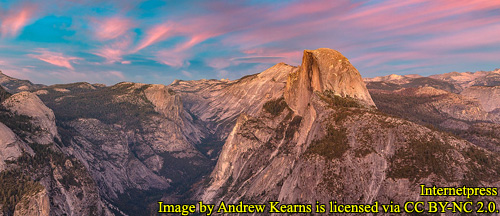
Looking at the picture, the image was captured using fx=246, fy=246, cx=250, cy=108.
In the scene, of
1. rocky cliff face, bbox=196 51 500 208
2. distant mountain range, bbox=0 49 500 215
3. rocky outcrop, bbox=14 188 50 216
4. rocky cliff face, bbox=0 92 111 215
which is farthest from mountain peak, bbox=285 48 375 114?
rocky cliff face, bbox=0 92 111 215

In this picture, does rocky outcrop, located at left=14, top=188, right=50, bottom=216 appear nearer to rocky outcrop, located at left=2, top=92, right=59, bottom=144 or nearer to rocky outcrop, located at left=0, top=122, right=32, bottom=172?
rocky outcrop, located at left=0, top=122, right=32, bottom=172

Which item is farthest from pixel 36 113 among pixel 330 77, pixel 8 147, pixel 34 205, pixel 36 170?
pixel 330 77

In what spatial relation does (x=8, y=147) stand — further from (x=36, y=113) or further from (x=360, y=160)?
(x=360, y=160)

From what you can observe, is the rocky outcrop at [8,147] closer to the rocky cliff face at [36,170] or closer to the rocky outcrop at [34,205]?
the rocky cliff face at [36,170]

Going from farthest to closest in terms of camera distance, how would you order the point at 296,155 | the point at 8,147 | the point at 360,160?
1. the point at 296,155
2. the point at 8,147
3. the point at 360,160

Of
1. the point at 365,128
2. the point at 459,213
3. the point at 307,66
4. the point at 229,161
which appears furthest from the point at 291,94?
the point at 459,213

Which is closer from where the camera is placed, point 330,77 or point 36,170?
point 36,170
